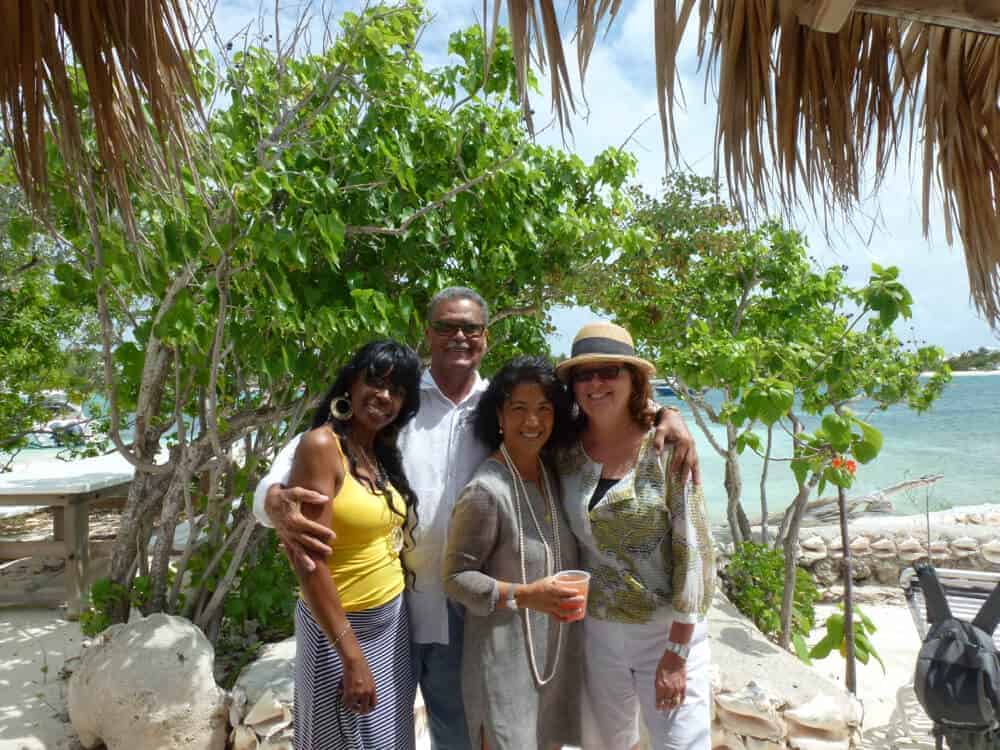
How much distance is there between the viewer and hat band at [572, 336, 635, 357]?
2223mm

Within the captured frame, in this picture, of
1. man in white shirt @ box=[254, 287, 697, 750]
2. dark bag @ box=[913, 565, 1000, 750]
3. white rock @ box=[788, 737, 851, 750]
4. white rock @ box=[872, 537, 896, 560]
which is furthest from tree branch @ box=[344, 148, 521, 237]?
white rock @ box=[872, 537, 896, 560]

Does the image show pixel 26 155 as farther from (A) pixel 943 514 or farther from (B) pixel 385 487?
(A) pixel 943 514

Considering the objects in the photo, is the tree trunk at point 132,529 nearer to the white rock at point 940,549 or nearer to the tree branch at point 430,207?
the tree branch at point 430,207

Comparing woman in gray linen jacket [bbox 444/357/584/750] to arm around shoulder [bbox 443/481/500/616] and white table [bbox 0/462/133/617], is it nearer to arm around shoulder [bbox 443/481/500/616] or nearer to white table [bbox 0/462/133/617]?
arm around shoulder [bbox 443/481/500/616]

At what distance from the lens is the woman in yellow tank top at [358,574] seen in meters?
2.05

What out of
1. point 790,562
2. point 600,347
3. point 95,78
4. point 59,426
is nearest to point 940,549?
point 790,562

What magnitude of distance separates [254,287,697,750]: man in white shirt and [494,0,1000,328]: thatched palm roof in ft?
3.04

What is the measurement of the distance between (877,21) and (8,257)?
20.0 ft

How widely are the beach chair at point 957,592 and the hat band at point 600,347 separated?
3.01 m

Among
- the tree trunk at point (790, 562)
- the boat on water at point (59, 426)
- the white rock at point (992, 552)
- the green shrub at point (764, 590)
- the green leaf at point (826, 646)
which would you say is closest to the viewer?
the green leaf at point (826, 646)

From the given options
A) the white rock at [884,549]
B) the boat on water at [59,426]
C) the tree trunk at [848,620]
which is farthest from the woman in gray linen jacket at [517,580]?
the white rock at [884,549]

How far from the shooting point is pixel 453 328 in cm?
255

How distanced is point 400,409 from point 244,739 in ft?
7.18

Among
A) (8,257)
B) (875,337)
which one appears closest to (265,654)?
(8,257)
